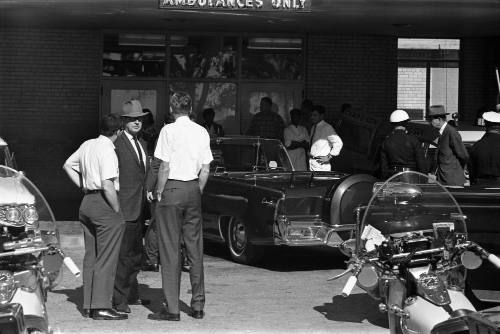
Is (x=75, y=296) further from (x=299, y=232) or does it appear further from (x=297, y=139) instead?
(x=297, y=139)

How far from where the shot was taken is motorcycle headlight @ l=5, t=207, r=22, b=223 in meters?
7.04

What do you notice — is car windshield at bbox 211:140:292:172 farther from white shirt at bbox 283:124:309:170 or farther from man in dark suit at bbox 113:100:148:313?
man in dark suit at bbox 113:100:148:313

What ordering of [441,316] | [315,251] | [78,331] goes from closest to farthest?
[441,316] < [78,331] < [315,251]

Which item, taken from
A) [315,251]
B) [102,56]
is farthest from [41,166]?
[315,251]

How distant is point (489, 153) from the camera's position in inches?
439

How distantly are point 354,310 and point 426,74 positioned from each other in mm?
11723

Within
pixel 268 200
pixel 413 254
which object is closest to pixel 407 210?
pixel 413 254

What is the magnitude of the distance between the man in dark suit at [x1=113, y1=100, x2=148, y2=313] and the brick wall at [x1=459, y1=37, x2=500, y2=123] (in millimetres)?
12056

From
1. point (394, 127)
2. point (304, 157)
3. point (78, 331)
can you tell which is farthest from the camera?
point (304, 157)

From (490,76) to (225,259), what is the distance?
9.32m

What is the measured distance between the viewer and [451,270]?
24.1 feet

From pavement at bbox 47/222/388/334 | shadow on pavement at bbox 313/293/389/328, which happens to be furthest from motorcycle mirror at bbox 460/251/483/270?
shadow on pavement at bbox 313/293/389/328

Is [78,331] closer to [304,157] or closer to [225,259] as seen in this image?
[225,259]

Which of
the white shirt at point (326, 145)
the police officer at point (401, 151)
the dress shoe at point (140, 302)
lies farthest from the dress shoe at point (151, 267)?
the white shirt at point (326, 145)
